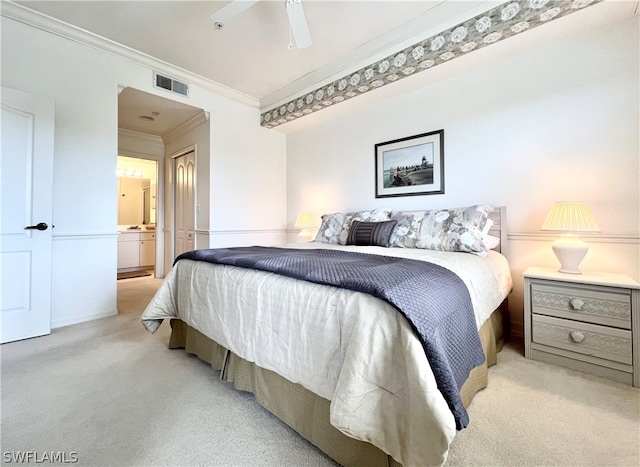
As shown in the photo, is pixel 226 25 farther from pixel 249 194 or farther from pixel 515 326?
pixel 515 326

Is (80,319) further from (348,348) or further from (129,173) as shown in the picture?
(129,173)

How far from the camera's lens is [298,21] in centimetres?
195

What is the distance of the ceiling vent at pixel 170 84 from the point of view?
311 centimetres

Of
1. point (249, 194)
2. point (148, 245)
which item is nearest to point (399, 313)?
point (249, 194)

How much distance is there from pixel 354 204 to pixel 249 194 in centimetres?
156

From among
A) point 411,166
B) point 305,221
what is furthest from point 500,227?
point 305,221

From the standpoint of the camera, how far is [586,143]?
215cm

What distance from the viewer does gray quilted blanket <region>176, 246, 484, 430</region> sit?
2.89 feet

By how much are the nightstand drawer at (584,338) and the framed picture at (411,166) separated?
4.84 feet

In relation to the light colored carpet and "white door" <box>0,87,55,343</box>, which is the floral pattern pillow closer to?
the light colored carpet

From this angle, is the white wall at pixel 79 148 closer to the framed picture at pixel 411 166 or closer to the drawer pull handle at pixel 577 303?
the framed picture at pixel 411 166

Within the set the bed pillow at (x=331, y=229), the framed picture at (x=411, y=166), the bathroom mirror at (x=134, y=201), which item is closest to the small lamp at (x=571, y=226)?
the framed picture at (x=411, y=166)

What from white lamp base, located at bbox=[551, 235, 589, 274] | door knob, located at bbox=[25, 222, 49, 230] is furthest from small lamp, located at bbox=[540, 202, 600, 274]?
door knob, located at bbox=[25, 222, 49, 230]

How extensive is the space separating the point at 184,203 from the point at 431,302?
428 centimetres
